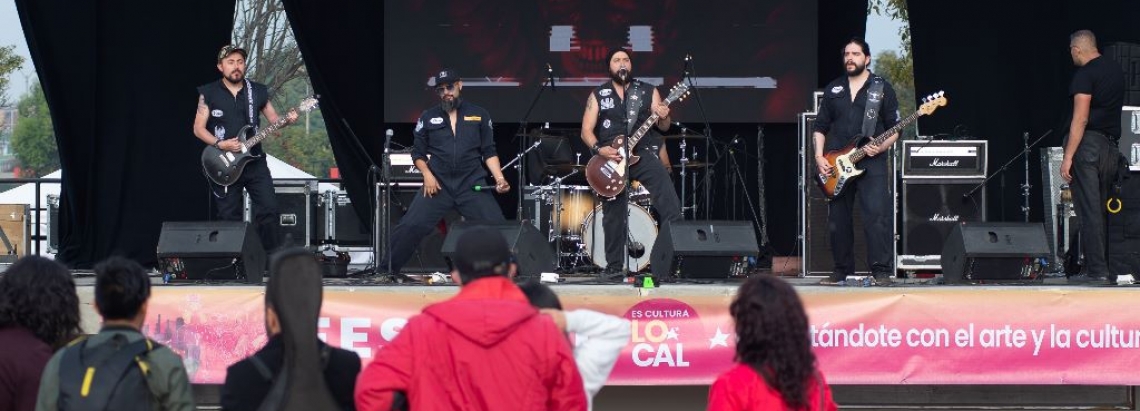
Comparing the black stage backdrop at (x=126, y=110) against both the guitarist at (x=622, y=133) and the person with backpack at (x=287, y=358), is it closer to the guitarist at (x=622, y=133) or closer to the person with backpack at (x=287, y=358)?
the guitarist at (x=622, y=133)

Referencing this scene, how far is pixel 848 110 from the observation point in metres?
10.0

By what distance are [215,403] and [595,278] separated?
2.71 m

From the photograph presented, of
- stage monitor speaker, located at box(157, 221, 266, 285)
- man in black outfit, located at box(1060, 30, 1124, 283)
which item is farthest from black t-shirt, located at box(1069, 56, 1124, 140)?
stage monitor speaker, located at box(157, 221, 266, 285)

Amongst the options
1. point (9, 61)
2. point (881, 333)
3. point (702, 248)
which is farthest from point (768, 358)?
point (9, 61)

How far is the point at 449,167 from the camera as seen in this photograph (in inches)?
413

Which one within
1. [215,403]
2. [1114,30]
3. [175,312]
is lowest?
[215,403]

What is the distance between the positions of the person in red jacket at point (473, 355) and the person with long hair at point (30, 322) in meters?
1.12

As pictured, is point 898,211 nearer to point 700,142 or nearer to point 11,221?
point 700,142

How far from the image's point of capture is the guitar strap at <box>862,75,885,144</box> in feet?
32.7

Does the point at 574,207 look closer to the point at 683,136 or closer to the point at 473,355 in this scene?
the point at 683,136

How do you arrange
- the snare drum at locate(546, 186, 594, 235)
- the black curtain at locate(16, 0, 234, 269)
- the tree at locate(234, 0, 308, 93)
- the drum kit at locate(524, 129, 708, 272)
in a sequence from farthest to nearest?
the tree at locate(234, 0, 308, 93), the snare drum at locate(546, 186, 594, 235), the black curtain at locate(16, 0, 234, 269), the drum kit at locate(524, 129, 708, 272)

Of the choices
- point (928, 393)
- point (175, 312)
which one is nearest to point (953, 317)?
point (928, 393)

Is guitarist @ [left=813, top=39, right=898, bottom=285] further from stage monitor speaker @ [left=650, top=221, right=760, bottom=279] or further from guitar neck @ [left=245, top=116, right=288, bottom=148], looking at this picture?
guitar neck @ [left=245, top=116, right=288, bottom=148]

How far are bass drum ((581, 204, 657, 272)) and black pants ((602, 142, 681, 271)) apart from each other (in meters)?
0.85
